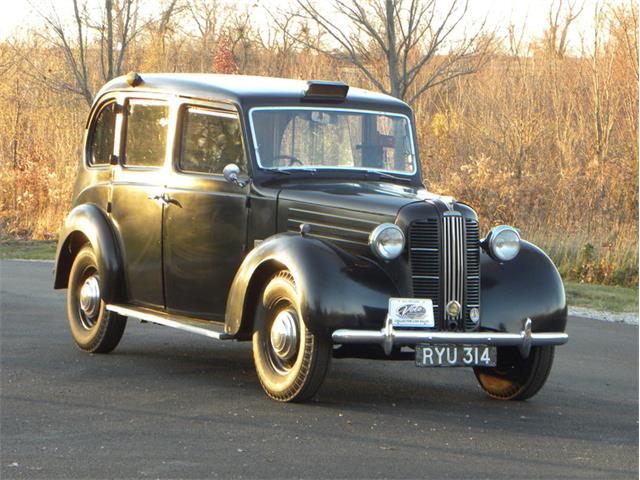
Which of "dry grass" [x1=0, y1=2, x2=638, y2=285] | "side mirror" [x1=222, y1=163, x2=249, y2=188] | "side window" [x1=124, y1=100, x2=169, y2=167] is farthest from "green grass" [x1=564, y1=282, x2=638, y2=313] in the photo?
"side mirror" [x1=222, y1=163, x2=249, y2=188]

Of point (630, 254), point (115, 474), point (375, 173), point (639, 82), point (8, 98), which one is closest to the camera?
point (115, 474)

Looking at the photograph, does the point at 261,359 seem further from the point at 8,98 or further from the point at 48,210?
the point at 8,98

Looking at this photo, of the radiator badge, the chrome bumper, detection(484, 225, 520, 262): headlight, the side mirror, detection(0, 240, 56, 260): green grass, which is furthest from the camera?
detection(0, 240, 56, 260): green grass

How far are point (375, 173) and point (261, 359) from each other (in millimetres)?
1849

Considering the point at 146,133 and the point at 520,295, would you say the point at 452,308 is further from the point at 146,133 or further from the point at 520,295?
the point at 146,133

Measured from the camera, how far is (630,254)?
1808 centimetres

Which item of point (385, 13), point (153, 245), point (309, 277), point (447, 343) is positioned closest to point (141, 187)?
point (153, 245)

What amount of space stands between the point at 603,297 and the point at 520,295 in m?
7.62

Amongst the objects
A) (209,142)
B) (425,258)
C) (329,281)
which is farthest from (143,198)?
(425,258)

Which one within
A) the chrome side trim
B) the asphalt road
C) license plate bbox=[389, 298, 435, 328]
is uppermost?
the chrome side trim

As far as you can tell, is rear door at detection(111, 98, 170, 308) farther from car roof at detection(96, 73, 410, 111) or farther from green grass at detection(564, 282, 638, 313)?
green grass at detection(564, 282, 638, 313)

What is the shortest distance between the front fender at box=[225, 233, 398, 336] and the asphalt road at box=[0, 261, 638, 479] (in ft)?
1.88

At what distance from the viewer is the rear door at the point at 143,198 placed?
927 cm

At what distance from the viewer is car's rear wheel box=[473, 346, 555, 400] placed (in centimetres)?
818
